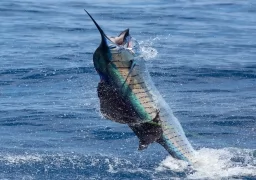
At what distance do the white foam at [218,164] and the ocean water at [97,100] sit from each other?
0.01 metres

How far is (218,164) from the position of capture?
33.4 feet

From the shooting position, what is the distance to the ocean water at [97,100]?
10320 millimetres

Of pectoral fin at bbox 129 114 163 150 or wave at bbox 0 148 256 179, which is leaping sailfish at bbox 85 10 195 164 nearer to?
pectoral fin at bbox 129 114 163 150

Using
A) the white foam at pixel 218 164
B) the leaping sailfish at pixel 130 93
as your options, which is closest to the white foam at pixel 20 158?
the white foam at pixel 218 164

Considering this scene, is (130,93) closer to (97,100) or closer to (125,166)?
(125,166)

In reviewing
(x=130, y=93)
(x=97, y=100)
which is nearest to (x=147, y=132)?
(x=130, y=93)

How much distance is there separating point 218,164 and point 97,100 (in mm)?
4820

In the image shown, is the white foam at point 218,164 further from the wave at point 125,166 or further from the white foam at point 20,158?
the white foam at point 20,158

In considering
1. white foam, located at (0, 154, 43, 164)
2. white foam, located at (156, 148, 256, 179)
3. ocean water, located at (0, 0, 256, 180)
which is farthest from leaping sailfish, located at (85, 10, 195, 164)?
white foam, located at (0, 154, 43, 164)

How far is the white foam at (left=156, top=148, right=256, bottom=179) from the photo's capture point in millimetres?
9609

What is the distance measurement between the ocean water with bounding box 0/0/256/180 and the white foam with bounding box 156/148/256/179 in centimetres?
1

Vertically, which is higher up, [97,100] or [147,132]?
[147,132]

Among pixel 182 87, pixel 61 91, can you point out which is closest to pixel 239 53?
pixel 182 87

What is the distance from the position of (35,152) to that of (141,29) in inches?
502
